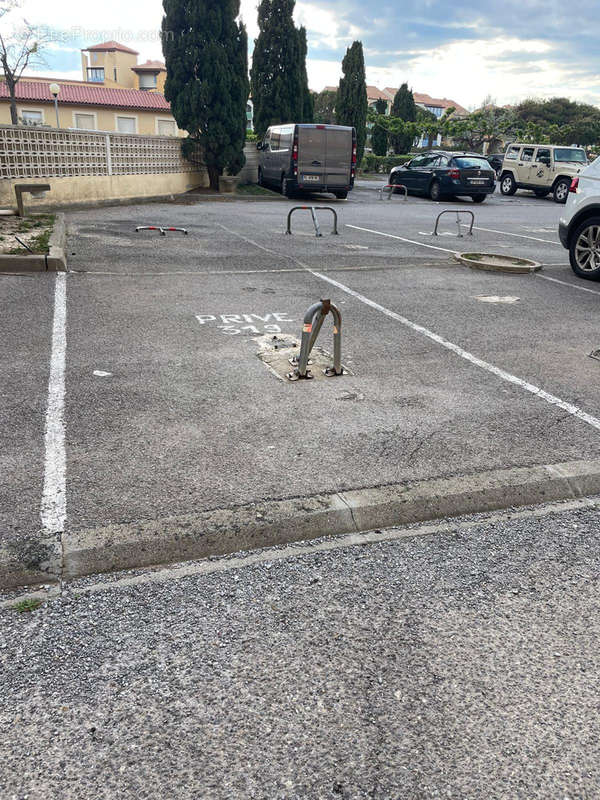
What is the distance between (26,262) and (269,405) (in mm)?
5559

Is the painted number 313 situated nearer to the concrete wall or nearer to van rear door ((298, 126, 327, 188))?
the concrete wall

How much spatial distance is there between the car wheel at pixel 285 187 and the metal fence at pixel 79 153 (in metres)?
3.60

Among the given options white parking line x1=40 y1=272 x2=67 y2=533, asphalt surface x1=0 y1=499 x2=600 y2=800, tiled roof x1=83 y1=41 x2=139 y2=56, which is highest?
tiled roof x1=83 y1=41 x2=139 y2=56

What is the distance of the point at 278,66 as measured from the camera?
97.6 ft

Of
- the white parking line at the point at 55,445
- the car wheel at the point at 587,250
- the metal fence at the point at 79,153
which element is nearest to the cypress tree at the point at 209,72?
the metal fence at the point at 79,153

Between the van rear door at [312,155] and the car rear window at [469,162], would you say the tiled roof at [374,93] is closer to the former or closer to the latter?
the car rear window at [469,162]

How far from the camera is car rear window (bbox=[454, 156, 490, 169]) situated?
23734mm

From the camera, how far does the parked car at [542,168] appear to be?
26.7 m

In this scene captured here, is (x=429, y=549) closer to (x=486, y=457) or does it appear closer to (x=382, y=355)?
(x=486, y=457)

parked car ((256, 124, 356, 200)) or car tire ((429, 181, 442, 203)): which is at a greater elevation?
parked car ((256, 124, 356, 200))

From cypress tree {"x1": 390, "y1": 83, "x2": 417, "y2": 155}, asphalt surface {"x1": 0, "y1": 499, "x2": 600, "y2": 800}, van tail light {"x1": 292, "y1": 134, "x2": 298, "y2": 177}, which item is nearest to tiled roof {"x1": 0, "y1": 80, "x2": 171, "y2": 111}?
cypress tree {"x1": 390, "y1": 83, "x2": 417, "y2": 155}

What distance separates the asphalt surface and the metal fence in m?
14.6

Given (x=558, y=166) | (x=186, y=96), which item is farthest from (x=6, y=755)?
(x=558, y=166)

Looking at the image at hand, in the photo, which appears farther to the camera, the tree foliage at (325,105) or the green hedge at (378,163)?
the tree foliage at (325,105)
